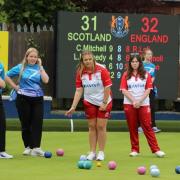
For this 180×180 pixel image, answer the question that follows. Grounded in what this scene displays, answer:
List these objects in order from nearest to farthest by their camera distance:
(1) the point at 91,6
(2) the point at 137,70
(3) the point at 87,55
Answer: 1. (3) the point at 87,55
2. (2) the point at 137,70
3. (1) the point at 91,6

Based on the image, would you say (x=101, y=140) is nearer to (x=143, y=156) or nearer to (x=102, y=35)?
(x=143, y=156)

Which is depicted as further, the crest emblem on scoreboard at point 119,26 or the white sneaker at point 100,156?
the crest emblem on scoreboard at point 119,26

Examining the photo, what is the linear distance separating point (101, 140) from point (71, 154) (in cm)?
97

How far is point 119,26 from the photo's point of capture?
58.2 ft

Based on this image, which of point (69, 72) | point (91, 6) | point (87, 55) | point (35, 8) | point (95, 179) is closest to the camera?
point (95, 179)

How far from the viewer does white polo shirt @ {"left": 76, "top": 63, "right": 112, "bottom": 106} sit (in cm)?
1078

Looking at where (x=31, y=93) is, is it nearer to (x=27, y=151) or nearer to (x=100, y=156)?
(x=27, y=151)

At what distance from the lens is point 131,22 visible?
1777cm

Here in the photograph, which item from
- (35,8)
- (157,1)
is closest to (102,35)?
(35,8)

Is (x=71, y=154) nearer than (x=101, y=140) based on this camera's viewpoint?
No

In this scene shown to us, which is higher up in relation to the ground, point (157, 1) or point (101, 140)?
point (157, 1)

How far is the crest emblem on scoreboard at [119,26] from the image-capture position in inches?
695

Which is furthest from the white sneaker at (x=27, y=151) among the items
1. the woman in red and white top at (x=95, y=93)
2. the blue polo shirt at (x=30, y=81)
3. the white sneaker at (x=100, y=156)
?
the white sneaker at (x=100, y=156)

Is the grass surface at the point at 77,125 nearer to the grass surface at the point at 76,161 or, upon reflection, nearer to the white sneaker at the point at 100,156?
the grass surface at the point at 76,161
